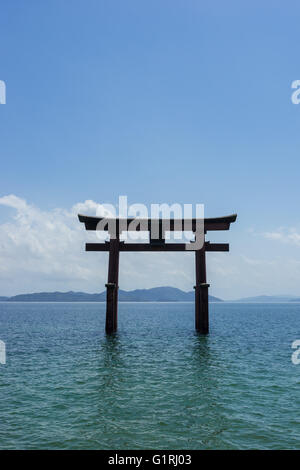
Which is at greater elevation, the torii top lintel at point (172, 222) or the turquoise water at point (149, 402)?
the torii top lintel at point (172, 222)

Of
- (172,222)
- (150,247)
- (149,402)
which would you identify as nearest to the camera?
(149,402)

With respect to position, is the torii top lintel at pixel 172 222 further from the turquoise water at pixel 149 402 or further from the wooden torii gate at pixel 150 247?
the turquoise water at pixel 149 402

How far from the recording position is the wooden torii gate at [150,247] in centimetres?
1714

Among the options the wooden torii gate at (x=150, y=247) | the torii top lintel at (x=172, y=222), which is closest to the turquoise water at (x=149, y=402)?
the wooden torii gate at (x=150, y=247)

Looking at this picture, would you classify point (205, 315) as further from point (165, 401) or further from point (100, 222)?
point (165, 401)

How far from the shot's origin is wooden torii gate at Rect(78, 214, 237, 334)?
56.2 feet

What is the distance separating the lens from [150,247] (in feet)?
58.6

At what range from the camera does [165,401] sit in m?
7.80

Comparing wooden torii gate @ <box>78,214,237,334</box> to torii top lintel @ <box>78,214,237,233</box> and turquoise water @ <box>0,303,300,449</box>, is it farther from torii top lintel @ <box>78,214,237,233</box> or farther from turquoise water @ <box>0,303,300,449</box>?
turquoise water @ <box>0,303,300,449</box>

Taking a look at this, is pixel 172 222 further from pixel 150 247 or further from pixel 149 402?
pixel 149 402

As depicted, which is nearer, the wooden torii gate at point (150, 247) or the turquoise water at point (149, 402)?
the turquoise water at point (149, 402)

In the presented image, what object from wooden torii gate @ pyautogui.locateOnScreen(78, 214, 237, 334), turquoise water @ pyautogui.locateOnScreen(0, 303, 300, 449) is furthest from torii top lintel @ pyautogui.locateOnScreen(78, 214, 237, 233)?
turquoise water @ pyautogui.locateOnScreen(0, 303, 300, 449)

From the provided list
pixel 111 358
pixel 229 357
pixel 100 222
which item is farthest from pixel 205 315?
pixel 100 222

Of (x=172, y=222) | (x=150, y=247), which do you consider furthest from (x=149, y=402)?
(x=172, y=222)
